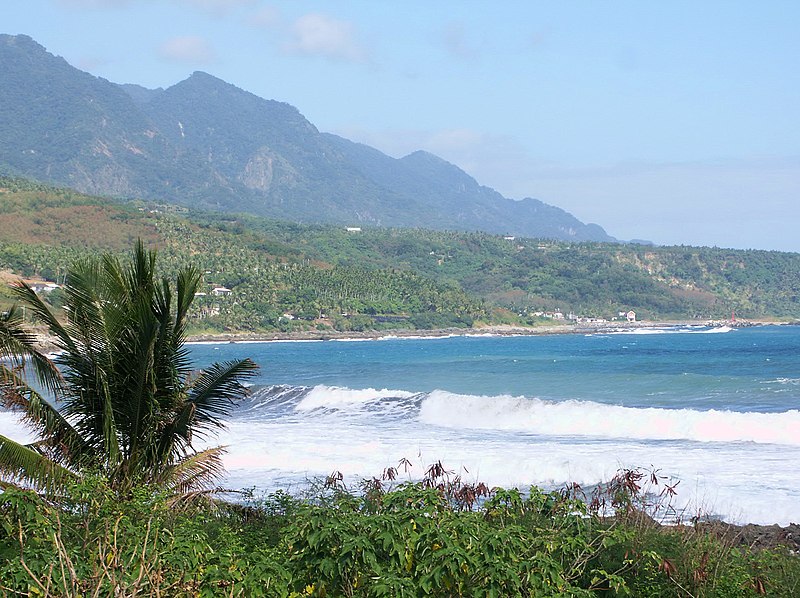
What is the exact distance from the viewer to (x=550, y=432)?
24094mm

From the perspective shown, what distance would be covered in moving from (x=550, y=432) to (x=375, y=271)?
387 ft

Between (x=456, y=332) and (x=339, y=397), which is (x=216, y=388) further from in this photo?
(x=456, y=332)

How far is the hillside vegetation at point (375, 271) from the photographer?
108 metres

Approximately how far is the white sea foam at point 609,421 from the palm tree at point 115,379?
608 inches

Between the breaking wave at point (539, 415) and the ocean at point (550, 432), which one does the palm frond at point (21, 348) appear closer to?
the ocean at point (550, 432)

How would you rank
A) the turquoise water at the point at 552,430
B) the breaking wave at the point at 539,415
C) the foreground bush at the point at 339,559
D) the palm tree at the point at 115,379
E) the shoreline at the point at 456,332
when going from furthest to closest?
the shoreline at the point at 456,332, the breaking wave at the point at 539,415, the turquoise water at the point at 552,430, the palm tree at the point at 115,379, the foreground bush at the point at 339,559

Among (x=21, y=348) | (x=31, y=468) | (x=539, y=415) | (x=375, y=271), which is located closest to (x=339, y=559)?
(x=31, y=468)

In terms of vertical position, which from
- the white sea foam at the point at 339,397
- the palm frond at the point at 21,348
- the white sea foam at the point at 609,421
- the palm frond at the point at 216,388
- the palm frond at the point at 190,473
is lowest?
the white sea foam at the point at 339,397

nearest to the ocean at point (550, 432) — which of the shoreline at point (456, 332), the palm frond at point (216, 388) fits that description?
the palm frond at point (216, 388)

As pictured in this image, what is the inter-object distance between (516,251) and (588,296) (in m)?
31.1

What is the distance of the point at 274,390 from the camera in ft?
121

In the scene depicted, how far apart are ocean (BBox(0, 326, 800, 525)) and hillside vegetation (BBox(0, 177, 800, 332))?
25996mm

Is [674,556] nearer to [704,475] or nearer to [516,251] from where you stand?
A: [704,475]

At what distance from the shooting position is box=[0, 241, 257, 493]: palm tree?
9.09m
